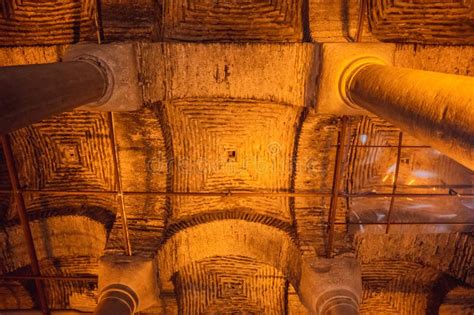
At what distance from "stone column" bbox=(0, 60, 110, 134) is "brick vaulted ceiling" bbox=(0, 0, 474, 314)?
1271mm

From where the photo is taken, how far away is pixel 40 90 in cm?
314

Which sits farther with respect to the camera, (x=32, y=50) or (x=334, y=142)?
(x=334, y=142)

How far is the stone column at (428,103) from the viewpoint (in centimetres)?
261

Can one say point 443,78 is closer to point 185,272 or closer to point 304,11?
point 304,11

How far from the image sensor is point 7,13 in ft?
18.2

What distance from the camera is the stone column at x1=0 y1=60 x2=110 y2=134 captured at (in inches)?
107

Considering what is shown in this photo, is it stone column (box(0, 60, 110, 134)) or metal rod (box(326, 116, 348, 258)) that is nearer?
stone column (box(0, 60, 110, 134))

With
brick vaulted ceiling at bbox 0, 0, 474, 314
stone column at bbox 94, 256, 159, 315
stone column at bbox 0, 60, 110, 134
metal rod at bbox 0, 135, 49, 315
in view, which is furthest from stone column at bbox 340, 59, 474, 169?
metal rod at bbox 0, 135, 49, 315

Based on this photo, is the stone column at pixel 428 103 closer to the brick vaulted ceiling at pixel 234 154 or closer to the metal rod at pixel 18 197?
the brick vaulted ceiling at pixel 234 154

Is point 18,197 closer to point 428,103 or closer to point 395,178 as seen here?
point 428,103

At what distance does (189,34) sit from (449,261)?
5.70 m

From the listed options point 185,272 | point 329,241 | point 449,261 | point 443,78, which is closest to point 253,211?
point 329,241

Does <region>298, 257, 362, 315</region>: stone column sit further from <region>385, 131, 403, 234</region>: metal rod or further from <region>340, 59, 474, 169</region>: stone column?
<region>340, 59, 474, 169</region>: stone column

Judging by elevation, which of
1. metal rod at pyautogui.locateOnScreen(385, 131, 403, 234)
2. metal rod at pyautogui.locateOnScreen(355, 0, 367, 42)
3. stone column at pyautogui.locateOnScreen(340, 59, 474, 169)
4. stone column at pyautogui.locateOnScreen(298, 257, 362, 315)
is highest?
metal rod at pyautogui.locateOnScreen(355, 0, 367, 42)
